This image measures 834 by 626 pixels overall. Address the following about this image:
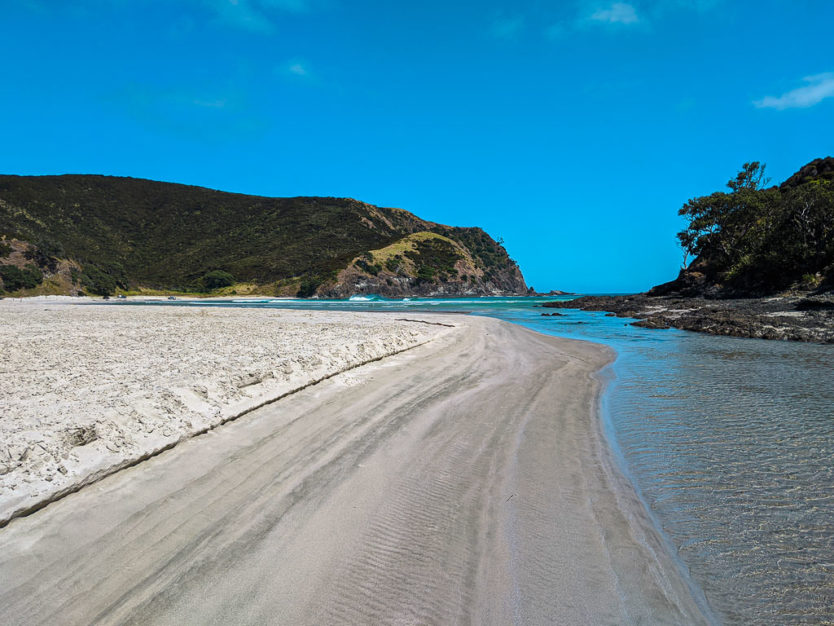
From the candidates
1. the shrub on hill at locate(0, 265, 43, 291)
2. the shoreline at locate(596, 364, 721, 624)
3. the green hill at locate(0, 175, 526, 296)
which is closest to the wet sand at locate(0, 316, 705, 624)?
the shoreline at locate(596, 364, 721, 624)

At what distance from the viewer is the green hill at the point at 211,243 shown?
341ft

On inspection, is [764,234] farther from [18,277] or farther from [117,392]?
[18,277]

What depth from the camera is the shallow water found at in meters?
3.02

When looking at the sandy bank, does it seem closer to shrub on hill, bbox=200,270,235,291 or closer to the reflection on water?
the reflection on water

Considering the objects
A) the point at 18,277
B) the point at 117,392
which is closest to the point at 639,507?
the point at 117,392

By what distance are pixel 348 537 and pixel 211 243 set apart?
15274cm

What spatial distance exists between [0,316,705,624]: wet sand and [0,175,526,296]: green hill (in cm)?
8834

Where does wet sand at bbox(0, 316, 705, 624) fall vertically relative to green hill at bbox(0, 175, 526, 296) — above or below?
below

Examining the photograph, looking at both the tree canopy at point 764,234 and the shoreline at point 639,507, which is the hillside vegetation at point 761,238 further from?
the shoreline at point 639,507

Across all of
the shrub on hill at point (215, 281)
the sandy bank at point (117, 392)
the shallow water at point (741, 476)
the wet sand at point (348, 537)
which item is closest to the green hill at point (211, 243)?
the shrub on hill at point (215, 281)

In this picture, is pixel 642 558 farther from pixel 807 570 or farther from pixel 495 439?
pixel 495 439

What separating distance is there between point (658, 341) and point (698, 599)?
727 inches

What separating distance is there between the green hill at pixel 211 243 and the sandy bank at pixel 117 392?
8075 cm

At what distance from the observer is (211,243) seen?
13750cm
